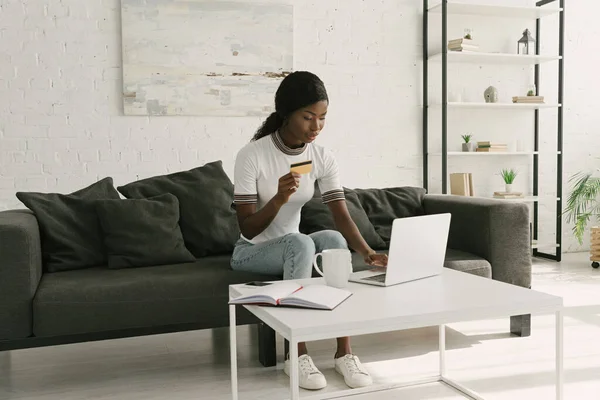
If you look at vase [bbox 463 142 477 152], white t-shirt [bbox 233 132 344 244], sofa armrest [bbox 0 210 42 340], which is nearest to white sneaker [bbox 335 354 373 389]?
white t-shirt [bbox 233 132 344 244]

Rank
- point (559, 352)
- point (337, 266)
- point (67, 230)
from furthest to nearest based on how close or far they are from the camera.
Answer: point (67, 230) < point (337, 266) < point (559, 352)

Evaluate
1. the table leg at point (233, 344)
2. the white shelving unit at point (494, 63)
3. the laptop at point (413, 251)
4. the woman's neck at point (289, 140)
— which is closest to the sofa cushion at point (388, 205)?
the woman's neck at point (289, 140)

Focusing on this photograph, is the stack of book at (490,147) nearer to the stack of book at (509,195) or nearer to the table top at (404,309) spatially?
the stack of book at (509,195)

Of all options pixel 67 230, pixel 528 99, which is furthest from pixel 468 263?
pixel 528 99

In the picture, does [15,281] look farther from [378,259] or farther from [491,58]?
[491,58]

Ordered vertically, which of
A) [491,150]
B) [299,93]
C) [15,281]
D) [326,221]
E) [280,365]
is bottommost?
[280,365]

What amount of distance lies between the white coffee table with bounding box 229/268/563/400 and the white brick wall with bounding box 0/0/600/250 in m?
2.44

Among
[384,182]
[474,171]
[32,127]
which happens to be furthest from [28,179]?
[474,171]

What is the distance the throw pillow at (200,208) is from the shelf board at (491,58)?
2.35 m

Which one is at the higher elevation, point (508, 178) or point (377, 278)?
point (508, 178)

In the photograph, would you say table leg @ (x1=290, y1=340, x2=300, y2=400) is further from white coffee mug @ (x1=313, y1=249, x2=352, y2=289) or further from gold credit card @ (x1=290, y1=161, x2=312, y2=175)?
gold credit card @ (x1=290, y1=161, x2=312, y2=175)

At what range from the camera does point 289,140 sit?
255 centimetres

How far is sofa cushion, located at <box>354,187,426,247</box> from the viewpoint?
3.38 meters

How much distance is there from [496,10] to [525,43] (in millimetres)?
346
